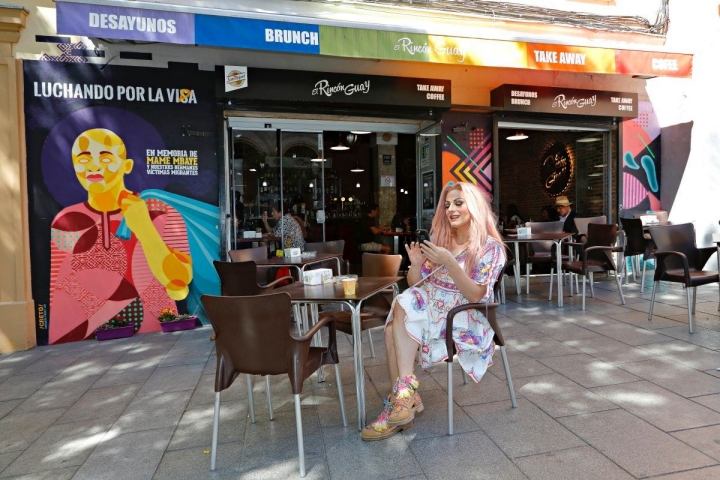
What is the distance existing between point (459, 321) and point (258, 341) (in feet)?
3.83

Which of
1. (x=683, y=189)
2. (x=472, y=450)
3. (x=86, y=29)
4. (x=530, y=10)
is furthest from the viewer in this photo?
(x=683, y=189)

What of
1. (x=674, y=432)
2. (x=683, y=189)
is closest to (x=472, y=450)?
(x=674, y=432)

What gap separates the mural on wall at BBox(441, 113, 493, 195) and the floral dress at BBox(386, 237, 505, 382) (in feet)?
14.3

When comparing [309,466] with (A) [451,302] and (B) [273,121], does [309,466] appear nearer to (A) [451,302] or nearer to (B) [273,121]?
(A) [451,302]

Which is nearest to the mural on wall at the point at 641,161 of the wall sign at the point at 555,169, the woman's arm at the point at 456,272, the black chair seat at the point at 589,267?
the wall sign at the point at 555,169

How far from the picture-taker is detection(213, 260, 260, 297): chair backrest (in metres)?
3.90

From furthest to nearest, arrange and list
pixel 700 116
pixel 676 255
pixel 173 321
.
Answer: pixel 700 116 < pixel 173 321 < pixel 676 255

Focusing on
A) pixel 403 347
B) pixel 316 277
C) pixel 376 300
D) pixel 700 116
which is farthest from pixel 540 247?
pixel 403 347

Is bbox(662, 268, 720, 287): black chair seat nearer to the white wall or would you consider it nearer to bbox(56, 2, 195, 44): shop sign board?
the white wall

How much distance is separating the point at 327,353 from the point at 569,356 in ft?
7.51

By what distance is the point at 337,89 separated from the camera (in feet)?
19.8

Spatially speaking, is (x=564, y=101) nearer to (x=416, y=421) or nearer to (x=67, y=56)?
(x=416, y=421)

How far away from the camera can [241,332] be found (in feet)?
7.37

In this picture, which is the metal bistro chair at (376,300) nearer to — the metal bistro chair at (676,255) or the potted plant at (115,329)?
the metal bistro chair at (676,255)
